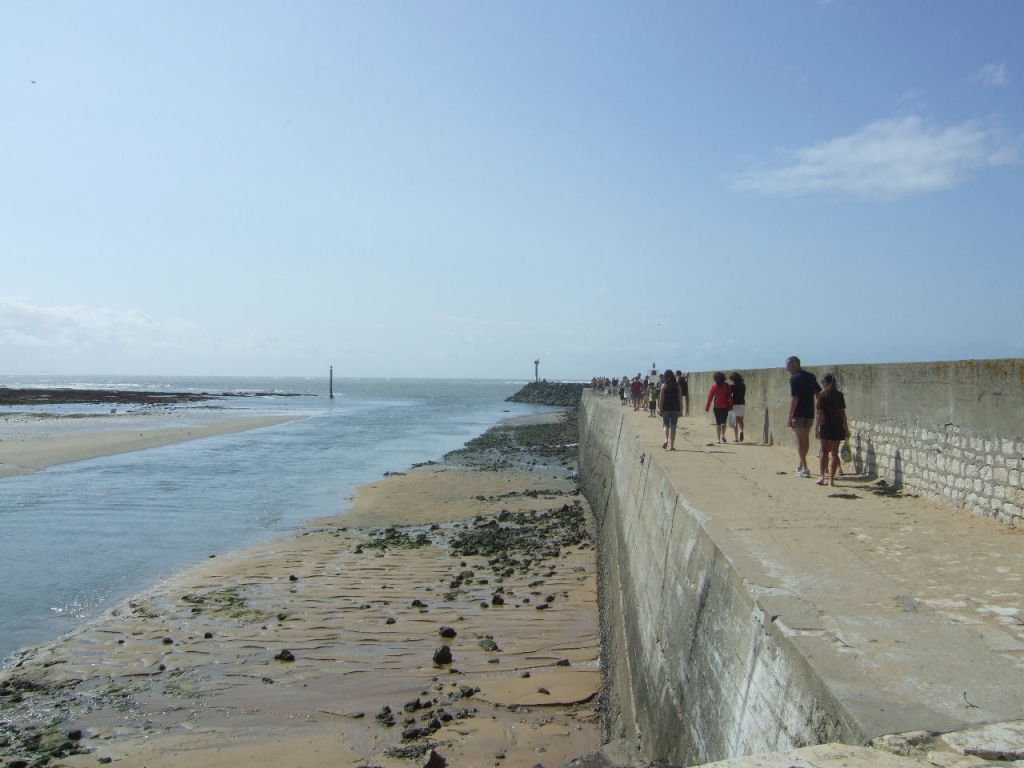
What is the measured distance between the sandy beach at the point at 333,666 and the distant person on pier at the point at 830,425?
313 centimetres

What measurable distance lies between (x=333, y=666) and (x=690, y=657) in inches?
160

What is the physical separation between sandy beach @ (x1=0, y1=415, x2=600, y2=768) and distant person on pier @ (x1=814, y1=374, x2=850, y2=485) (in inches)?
123

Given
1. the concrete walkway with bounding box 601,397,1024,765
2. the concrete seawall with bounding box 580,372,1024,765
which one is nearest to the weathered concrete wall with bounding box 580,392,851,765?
the concrete seawall with bounding box 580,372,1024,765

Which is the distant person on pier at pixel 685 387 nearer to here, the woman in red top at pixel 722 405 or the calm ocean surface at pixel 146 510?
the woman in red top at pixel 722 405

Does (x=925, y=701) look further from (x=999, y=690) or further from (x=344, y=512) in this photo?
(x=344, y=512)

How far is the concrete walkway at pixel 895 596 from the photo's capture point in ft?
8.69

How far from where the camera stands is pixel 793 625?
341cm

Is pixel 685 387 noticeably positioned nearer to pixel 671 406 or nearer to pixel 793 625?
pixel 671 406

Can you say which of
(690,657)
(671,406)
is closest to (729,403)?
(671,406)

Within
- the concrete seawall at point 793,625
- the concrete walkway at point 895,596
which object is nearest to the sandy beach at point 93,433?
the concrete seawall at point 793,625

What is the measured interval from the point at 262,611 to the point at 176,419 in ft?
133

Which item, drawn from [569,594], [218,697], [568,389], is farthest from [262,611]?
[568,389]

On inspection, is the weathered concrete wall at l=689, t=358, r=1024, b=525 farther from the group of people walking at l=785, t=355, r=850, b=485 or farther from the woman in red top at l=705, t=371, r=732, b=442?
the woman in red top at l=705, t=371, r=732, b=442

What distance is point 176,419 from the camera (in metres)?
45.6
